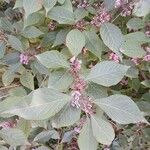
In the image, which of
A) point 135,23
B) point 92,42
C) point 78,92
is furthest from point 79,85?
point 135,23

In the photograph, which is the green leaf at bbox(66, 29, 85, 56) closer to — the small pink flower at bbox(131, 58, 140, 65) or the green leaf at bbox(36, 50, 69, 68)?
the green leaf at bbox(36, 50, 69, 68)

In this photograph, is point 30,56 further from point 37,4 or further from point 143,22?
point 143,22

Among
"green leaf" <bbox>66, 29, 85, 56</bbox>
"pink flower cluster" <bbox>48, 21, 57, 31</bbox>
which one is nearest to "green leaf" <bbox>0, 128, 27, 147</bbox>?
"green leaf" <bbox>66, 29, 85, 56</bbox>

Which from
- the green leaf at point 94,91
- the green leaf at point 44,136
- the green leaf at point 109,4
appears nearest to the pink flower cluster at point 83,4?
the green leaf at point 109,4

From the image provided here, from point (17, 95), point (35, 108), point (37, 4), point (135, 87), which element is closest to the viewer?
point (35, 108)

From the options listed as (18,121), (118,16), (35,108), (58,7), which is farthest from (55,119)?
(118,16)

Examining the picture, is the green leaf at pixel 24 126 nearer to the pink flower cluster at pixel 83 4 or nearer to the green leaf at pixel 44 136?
the green leaf at pixel 44 136

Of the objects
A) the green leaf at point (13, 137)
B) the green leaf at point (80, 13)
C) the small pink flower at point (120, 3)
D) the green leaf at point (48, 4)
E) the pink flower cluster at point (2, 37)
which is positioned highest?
the green leaf at point (48, 4)
